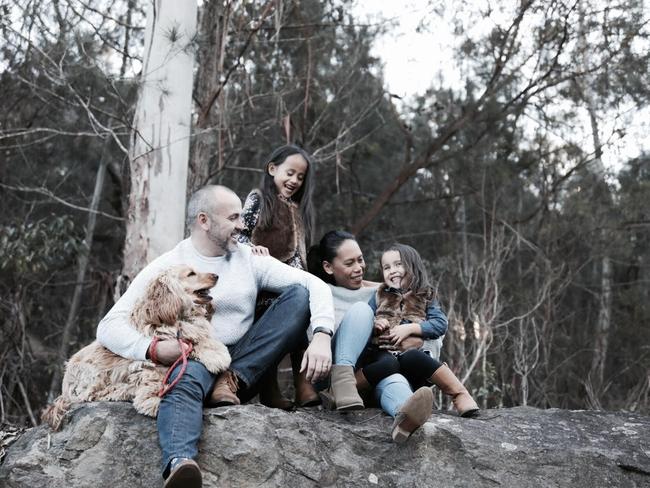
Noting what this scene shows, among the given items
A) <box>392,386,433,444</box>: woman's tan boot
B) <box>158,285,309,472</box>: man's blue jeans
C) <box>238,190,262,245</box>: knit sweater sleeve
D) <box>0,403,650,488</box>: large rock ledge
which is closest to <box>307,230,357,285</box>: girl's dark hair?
<box>238,190,262,245</box>: knit sweater sleeve

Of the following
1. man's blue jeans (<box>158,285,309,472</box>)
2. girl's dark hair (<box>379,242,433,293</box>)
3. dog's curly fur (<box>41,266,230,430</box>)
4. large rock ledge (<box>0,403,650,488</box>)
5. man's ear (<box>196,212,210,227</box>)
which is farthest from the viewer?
girl's dark hair (<box>379,242,433,293</box>)

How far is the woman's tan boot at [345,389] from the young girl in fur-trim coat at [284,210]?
1.04m

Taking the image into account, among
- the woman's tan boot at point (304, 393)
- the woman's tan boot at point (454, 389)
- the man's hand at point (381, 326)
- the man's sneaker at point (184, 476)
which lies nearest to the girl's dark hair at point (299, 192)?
the man's hand at point (381, 326)

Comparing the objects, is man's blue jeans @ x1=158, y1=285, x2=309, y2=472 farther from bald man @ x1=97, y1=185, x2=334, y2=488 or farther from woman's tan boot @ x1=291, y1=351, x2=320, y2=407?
woman's tan boot @ x1=291, y1=351, x2=320, y2=407

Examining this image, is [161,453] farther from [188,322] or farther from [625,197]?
[625,197]

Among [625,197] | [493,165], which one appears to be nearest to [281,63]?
[493,165]

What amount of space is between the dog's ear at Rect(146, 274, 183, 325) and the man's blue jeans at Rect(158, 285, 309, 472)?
0.23 metres

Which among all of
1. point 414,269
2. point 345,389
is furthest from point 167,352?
point 414,269

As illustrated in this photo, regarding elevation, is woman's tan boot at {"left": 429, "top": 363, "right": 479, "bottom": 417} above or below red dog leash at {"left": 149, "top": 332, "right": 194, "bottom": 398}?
below

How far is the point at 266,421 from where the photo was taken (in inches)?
128

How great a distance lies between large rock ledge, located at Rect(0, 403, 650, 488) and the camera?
3105 millimetres

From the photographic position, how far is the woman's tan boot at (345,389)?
11.1 ft

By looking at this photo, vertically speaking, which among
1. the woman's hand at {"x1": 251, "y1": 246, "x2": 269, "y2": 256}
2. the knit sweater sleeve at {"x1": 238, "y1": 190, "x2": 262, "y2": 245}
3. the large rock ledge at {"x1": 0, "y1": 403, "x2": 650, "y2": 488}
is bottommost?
the large rock ledge at {"x1": 0, "y1": 403, "x2": 650, "y2": 488}

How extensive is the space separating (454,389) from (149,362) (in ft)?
5.11
